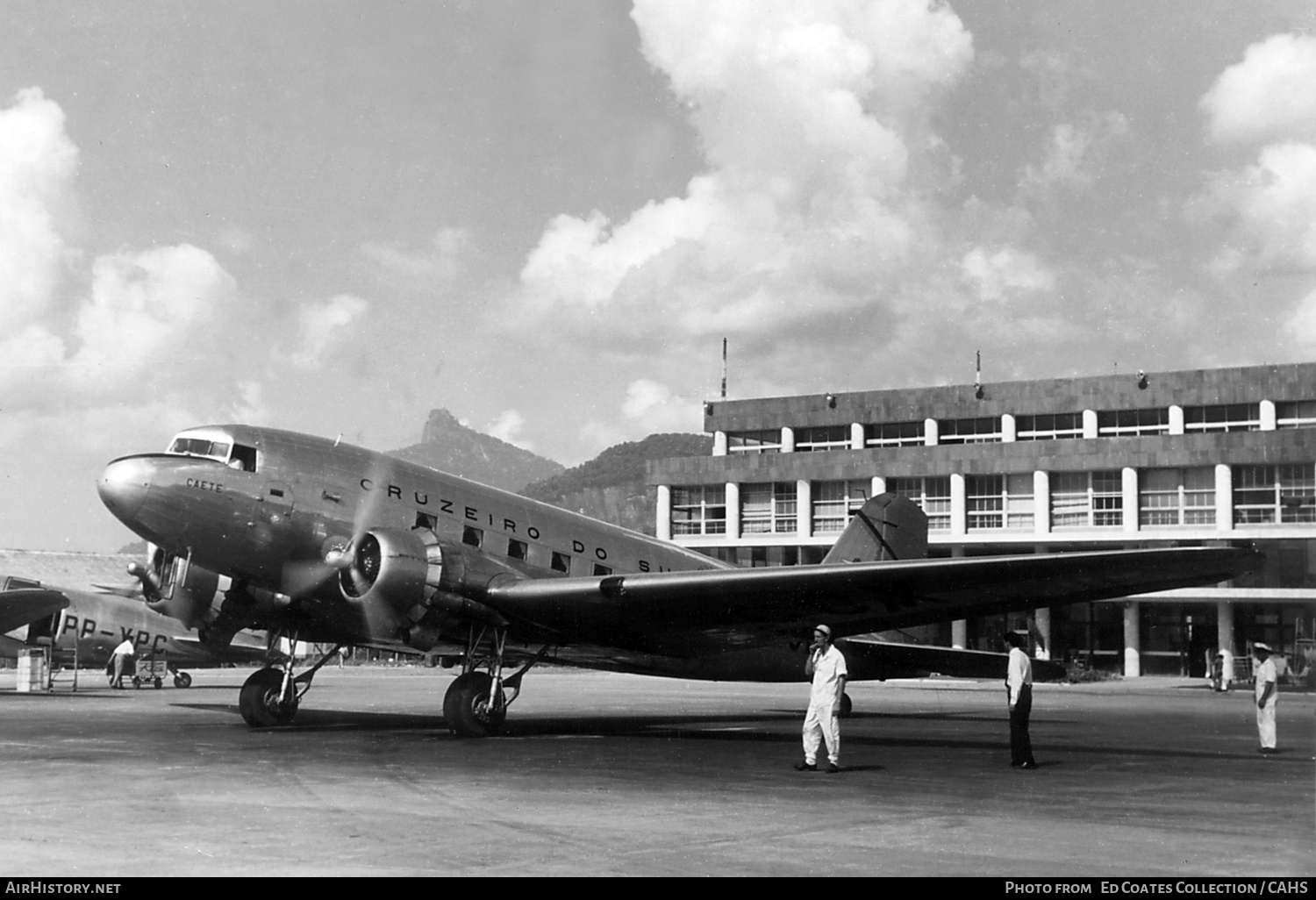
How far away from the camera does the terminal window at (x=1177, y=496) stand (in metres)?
60.4

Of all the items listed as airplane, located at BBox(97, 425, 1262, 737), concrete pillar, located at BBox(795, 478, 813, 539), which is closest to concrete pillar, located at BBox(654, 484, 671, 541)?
concrete pillar, located at BBox(795, 478, 813, 539)

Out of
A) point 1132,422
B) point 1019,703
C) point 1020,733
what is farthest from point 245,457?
point 1132,422

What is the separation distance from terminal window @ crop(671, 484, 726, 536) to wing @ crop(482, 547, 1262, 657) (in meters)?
53.4

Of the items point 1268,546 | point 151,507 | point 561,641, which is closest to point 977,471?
point 1268,546

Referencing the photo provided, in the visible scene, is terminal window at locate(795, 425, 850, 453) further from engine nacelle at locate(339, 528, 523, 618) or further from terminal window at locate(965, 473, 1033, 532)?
engine nacelle at locate(339, 528, 523, 618)

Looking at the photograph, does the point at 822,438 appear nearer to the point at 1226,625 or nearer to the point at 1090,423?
the point at 1090,423

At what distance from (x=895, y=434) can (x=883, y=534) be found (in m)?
46.9

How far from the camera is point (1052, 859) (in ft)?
27.5

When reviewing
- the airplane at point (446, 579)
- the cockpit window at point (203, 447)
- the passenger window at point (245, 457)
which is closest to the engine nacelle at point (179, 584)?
the airplane at point (446, 579)

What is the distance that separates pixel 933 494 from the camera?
67.1m

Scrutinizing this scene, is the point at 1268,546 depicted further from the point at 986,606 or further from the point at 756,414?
the point at 986,606

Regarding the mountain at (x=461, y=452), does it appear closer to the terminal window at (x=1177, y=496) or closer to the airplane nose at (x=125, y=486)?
the airplane nose at (x=125, y=486)

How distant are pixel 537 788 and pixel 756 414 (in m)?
63.9

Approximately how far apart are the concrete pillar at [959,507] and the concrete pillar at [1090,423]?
6.62 meters
